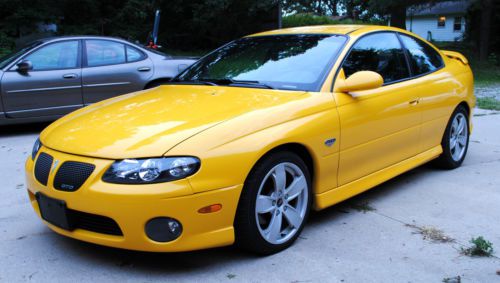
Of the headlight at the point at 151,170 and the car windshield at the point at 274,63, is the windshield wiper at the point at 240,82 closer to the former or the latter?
the car windshield at the point at 274,63

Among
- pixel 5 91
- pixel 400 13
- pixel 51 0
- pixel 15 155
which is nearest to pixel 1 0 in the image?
pixel 51 0

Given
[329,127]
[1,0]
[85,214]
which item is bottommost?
[85,214]

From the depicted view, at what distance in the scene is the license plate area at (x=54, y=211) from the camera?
3041mm

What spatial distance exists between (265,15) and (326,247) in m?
21.4

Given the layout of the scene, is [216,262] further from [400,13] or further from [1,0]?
[400,13]

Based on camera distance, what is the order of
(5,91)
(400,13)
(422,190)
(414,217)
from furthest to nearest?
(400,13) → (5,91) → (422,190) → (414,217)

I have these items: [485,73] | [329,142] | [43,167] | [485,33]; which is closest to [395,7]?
[485,33]

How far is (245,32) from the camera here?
77.9 feet

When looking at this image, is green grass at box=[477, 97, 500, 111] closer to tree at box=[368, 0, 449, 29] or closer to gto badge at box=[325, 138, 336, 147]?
gto badge at box=[325, 138, 336, 147]

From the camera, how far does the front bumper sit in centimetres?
282

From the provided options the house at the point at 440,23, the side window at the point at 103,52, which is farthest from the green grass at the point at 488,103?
the house at the point at 440,23

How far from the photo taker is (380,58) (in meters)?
4.48

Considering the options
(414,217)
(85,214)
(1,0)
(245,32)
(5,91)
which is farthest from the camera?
(245,32)

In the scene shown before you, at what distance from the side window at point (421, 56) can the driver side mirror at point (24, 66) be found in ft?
16.5
